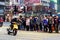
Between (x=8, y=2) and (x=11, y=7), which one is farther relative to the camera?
(x=8, y=2)

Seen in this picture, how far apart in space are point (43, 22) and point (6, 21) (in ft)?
53.8

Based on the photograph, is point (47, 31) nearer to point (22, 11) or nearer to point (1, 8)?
point (22, 11)

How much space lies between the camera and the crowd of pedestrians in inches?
1046

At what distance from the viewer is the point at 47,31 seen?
2731 cm

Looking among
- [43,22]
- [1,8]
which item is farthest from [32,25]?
[1,8]

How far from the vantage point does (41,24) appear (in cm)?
2775

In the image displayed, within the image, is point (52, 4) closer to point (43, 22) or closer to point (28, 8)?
point (28, 8)

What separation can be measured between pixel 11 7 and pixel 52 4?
651 centimetres

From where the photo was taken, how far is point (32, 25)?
28.4 m

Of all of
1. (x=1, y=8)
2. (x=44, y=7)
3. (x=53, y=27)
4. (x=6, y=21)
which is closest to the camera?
(x=53, y=27)

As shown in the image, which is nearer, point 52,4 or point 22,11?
point 22,11

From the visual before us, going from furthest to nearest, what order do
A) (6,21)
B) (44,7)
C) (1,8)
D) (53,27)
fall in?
(1,8) < (44,7) < (6,21) < (53,27)

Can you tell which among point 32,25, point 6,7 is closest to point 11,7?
point 6,7

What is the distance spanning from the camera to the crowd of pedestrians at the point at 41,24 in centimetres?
2656
